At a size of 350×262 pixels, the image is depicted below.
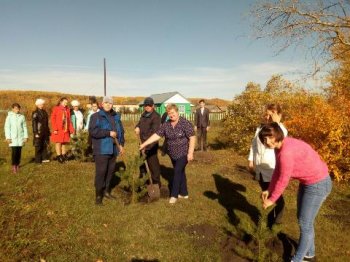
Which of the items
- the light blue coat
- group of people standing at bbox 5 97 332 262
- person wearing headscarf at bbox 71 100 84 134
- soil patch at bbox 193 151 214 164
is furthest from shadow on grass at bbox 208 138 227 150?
the light blue coat

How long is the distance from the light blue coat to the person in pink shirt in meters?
8.29

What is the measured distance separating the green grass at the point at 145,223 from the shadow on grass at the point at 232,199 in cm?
2

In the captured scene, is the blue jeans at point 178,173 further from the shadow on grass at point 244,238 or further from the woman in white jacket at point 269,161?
the woman in white jacket at point 269,161

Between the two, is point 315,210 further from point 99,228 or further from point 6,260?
point 6,260

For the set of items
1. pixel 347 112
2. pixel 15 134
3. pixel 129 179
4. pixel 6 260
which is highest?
pixel 347 112

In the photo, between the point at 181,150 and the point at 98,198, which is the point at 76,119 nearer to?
the point at 98,198

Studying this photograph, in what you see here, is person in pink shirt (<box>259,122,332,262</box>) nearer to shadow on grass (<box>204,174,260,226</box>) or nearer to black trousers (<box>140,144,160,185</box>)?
shadow on grass (<box>204,174,260,226</box>)

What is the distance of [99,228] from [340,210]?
489 centimetres

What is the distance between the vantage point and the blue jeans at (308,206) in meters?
4.24

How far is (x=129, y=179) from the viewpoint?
7352 millimetres

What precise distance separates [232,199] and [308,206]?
3547mm

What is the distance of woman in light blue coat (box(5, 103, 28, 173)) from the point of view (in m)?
10.2

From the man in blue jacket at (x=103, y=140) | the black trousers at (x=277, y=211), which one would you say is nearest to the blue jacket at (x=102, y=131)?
the man in blue jacket at (x=103, y=140)

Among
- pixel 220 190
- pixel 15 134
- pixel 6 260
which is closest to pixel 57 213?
pixel 6 260
